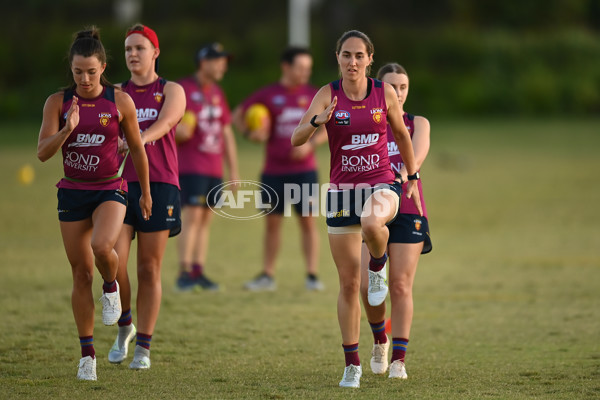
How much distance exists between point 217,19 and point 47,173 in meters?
34.0

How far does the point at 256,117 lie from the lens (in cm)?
1016

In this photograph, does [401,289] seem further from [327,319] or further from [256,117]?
[256,117]

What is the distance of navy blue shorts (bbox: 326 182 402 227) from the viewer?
5.75m

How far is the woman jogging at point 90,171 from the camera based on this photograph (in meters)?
5.76

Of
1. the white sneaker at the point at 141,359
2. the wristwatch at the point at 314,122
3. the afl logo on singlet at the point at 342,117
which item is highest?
the afl logo on singlet at the point at 342,117

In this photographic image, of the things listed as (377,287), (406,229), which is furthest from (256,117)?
(377,287)

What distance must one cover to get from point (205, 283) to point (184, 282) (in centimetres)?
24

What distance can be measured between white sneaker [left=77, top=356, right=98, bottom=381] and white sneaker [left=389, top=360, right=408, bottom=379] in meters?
1.85

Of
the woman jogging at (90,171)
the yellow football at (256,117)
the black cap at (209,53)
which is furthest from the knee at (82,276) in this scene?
the yellow football at (256,117)

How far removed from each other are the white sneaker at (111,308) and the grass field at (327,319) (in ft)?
1.29

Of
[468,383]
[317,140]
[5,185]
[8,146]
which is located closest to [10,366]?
[468,383]

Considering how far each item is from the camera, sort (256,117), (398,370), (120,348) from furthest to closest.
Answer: (256,117), (120,348), (398,370)

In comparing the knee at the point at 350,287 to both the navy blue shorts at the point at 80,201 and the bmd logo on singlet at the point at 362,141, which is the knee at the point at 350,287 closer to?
the bmd logo on singlet at the point at 362,141

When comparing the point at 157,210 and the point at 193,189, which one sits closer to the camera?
the point at 157,210
